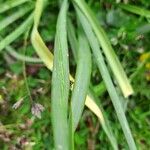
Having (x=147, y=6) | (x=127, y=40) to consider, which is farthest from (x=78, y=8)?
(x=147, y=6)

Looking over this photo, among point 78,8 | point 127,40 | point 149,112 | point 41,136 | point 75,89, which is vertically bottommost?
point 149,112

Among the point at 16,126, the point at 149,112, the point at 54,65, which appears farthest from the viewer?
the point at 149,112

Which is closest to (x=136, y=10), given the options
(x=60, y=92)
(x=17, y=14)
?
(x=17, y=14)

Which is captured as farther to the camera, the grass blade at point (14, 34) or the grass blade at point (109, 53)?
the grass blade at point (14, 34)

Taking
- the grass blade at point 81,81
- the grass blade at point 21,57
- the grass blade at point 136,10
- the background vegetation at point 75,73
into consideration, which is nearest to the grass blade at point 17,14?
the background vegetation at point 75,73

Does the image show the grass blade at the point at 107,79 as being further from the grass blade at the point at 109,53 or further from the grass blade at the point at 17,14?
the grass blade at the point at 17,14

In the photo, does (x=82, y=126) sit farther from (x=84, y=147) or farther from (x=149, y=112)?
(x=149, y=112)

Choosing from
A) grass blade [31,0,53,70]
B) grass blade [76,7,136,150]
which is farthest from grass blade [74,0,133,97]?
grass blade [31,0,53,70]

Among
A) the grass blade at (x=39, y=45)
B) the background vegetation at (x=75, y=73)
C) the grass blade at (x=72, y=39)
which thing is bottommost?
the background vegetation at (x=75, y=73)
